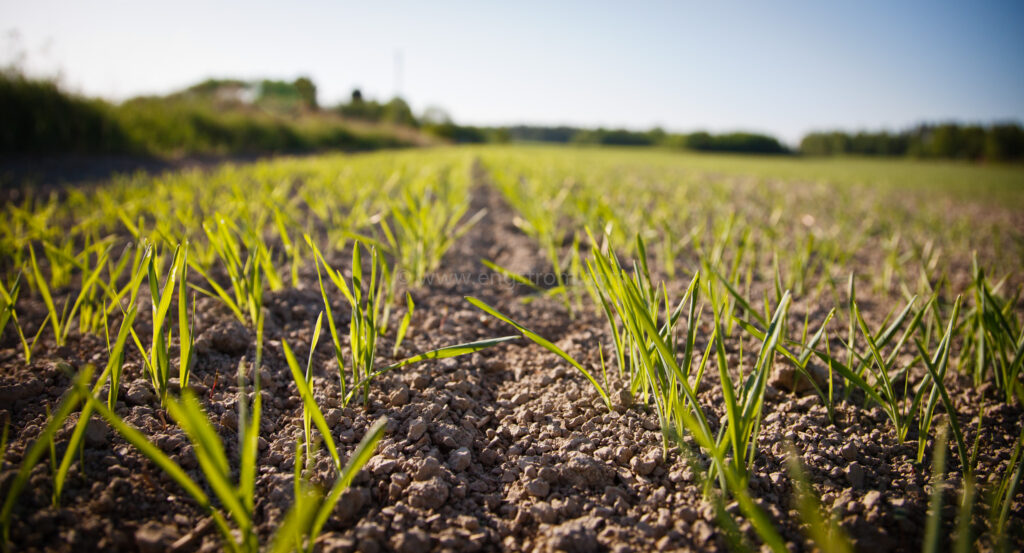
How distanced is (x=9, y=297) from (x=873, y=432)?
6.32 feet

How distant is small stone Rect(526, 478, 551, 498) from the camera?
84 cm

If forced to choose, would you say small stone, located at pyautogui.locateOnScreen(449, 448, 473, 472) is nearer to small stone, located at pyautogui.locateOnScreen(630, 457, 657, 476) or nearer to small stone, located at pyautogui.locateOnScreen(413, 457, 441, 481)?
small stone, located at pyautogui.locateOnScreen(413, 457, 441, 481)

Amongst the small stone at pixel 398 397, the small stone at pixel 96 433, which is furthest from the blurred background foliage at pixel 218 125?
the small stone at pixel 398 397

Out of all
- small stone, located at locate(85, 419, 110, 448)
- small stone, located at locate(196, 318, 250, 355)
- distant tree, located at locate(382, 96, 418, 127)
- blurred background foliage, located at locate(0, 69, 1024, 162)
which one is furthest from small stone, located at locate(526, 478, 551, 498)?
distant tree, located at locate(382, 96, 418, 127)

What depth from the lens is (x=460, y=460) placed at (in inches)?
35.7

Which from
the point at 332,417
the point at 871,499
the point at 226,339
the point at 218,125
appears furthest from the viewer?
the point at 218,125

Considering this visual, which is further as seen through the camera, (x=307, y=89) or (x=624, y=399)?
(x=307, y=89)

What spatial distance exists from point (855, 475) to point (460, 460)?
2.46 feet

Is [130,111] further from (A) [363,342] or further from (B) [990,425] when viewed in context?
(B) [990,425]

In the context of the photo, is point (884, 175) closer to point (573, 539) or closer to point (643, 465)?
point (643, 465)

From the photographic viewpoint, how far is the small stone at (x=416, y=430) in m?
0.96

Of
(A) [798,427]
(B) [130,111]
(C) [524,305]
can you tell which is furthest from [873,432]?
(B) [130,111]

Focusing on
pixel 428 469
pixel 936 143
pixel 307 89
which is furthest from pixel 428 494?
pixel 936 143

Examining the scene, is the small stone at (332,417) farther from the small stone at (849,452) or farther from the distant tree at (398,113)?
the distant tree at (398,113)
